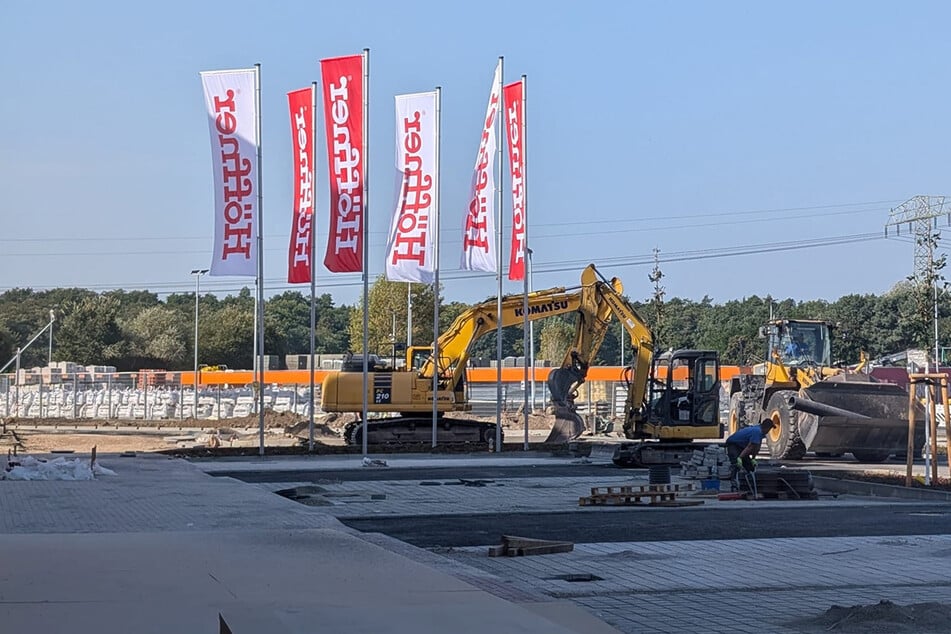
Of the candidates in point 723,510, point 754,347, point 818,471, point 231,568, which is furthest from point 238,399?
point 231,568

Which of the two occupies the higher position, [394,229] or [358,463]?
[394,229]

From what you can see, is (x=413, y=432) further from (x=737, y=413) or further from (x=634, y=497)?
(x=634, y=497)

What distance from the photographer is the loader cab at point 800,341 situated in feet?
116

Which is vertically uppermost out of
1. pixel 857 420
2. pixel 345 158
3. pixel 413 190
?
pixel 345 158

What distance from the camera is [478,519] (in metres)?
16.9

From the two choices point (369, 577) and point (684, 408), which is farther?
point (684, 408)

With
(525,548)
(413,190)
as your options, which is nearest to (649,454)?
(413,190)

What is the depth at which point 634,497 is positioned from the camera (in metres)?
18.9

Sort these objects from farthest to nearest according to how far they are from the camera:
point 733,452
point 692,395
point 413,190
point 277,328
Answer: point 277,328 → point 692,395 → point 413,190 → point 733,452

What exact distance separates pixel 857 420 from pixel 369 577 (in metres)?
21.8

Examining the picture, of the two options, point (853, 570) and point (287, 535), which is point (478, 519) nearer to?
point (287, 535)

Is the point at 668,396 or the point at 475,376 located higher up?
the point at 475,376

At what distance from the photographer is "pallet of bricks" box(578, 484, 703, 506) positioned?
18844mm

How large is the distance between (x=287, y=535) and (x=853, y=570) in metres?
5.86
